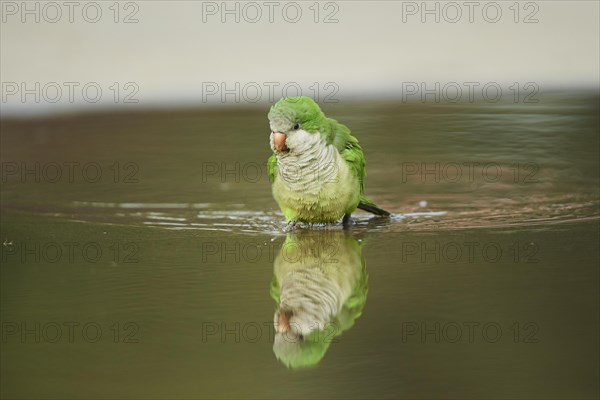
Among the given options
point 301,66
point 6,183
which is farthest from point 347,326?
point 301,66

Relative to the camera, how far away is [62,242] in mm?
6051

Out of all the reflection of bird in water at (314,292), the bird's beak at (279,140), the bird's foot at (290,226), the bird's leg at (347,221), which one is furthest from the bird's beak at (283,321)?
the bird's leg at (347,221)

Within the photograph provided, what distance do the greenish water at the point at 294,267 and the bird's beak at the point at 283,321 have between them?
0.05 m

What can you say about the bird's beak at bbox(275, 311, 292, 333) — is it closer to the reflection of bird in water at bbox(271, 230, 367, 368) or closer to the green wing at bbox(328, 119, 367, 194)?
the reflection of bird in water at bbox(271, 230, 367, 368)

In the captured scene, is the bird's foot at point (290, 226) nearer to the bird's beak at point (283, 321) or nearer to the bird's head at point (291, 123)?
the bird's head at point (291, 123)

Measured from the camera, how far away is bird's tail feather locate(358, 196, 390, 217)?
6277 mm

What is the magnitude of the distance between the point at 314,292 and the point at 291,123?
1.13 m

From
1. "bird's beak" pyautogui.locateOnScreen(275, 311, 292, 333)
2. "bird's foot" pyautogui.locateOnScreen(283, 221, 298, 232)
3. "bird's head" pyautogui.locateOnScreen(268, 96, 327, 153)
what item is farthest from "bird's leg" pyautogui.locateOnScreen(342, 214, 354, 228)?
"bird's beak" pyautogui.locateOnScreen(275, 311, 292, 333)

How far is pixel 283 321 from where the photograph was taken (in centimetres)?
454

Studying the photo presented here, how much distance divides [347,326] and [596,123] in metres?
5.32

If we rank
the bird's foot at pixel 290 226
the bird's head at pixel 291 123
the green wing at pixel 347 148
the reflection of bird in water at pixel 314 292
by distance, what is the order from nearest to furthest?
the reflection of bird in water at pixel 314 292 → the bird's head at pixel 291 123 → the green wing at pixel 347 148 → the bird's foot at pixel 290 226

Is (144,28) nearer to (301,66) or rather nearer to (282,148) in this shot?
(301,66)

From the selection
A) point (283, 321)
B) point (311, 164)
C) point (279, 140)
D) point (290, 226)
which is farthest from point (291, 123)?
point (283, 321)

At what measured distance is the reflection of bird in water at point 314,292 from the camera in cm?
426
